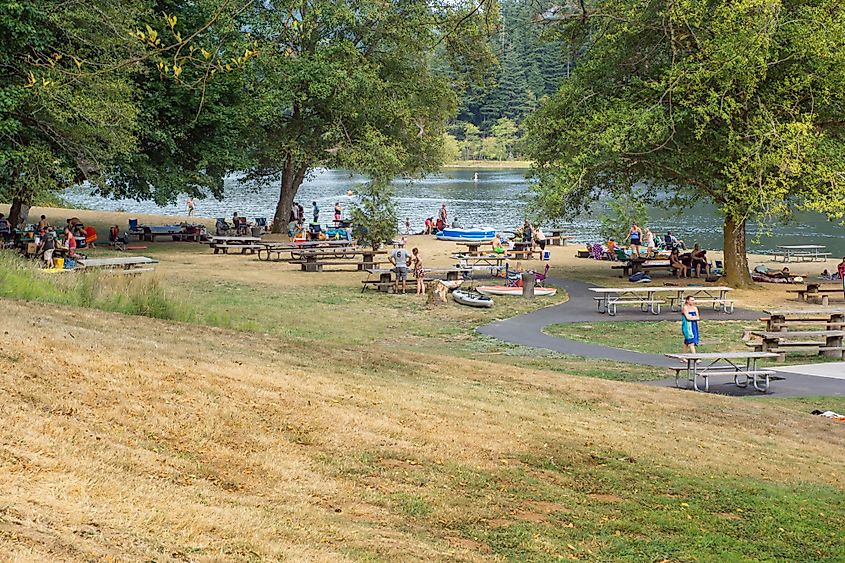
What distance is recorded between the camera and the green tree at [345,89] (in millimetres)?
42344

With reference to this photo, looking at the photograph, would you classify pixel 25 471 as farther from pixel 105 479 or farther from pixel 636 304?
pixel 636 304

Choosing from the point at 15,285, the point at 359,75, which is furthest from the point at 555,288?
the point at 15,285

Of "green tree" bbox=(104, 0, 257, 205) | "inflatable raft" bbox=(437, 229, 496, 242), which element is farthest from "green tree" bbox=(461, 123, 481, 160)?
"green tree" bbox=(104, 0, 257, 205)

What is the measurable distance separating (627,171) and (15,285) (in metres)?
22.2

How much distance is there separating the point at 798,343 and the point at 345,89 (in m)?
25.8

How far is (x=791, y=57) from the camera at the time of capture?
29.2 metres

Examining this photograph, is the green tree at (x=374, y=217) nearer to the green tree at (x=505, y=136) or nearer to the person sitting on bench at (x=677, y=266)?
the person sitting on bench at (x=677, y=266)

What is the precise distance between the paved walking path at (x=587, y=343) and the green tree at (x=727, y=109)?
3.58m

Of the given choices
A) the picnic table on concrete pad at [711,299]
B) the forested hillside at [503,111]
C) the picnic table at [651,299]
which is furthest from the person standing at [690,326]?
the forested hillside at [503,111]

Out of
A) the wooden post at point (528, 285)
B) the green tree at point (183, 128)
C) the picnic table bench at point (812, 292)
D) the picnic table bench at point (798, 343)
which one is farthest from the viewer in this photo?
the green tree at point (183, 128)

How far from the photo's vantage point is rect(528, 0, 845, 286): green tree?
2848 cm

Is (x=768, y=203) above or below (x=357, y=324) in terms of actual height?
above

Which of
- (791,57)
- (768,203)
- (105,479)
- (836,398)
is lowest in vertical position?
(836,398)

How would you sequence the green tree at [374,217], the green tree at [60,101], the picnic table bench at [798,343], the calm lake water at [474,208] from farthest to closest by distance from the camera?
the calm lake water at [474,208] < the green tree at [374,217] < the green tree at [60,101] < the picnic table bench at [798,343]
